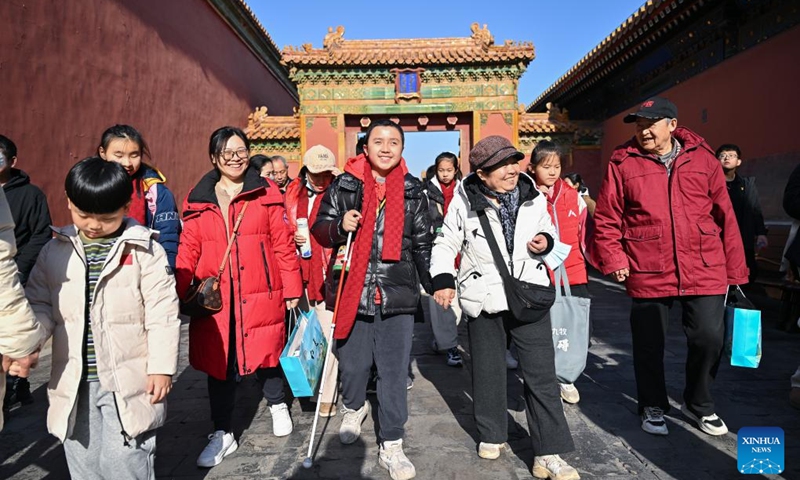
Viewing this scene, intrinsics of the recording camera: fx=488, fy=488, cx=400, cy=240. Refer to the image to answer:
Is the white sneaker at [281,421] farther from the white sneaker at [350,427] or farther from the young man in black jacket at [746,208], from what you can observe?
the young man in black jacket at [746,208]

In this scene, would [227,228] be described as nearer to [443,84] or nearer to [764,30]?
[764,30]

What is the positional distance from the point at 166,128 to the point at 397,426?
29.2 ft

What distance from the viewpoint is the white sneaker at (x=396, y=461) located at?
2516 mm

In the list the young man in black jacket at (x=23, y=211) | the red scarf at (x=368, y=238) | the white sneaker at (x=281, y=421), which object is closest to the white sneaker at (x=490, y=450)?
the red scarf at (x=368, y=238)

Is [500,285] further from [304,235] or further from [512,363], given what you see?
[512,363]

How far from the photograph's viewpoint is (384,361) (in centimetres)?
272

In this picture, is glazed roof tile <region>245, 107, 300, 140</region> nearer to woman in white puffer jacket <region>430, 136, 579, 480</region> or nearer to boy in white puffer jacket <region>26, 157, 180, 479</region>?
woman in white puffer jacket <region>430, 136, 579, 480</region>

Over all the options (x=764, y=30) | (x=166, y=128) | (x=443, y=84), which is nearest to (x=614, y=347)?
(x=764, y=30)

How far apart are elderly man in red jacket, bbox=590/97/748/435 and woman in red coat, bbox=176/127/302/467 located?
206cm

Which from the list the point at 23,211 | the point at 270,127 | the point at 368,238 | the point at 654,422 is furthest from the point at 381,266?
the point at 270,127

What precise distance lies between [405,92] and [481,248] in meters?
11.9

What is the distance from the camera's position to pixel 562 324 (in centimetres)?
297

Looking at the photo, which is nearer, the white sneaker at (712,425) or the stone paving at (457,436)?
the stone paving at (457,436)

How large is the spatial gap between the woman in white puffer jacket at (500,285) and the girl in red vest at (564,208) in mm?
993
